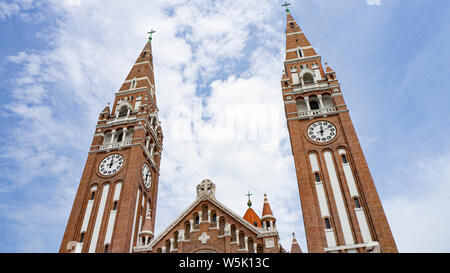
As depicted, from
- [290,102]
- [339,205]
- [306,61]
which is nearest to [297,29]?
[306,61]

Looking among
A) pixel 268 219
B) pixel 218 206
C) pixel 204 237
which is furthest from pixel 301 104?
pixel 204 237

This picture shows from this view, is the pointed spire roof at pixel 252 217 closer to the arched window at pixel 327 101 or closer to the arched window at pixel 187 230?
the arched window at pixel 187 230

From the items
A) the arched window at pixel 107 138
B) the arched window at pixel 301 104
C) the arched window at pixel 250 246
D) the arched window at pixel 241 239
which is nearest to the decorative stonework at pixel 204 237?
the arched window at pixel 241 239

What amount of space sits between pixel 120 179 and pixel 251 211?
644 inches

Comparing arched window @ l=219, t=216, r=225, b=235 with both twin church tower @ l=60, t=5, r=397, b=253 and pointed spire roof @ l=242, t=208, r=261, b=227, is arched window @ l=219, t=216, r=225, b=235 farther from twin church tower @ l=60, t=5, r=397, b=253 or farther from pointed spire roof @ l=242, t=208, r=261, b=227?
pointed spire roof @ l=242, t=208, r=261, b=227

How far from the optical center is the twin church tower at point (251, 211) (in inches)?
1075

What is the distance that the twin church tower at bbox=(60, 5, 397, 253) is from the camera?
27.3 meters

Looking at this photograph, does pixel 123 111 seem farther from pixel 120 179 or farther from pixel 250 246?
pixel 250 246

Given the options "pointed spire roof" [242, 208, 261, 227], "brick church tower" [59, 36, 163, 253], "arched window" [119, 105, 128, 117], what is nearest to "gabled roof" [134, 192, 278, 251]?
"brick church tower" [59, 36, 163, 253]

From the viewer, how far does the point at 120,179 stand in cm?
3572

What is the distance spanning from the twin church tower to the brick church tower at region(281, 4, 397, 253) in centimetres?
8

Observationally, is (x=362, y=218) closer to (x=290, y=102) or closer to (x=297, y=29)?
(x=290, y=102)

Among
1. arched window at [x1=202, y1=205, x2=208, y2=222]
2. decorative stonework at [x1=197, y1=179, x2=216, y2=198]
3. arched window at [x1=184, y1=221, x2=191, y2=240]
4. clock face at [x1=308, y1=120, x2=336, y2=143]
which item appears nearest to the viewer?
arched window at [x1=184, y1=221, x2=191, y2=240]

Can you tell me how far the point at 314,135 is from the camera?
3403 centimetres
